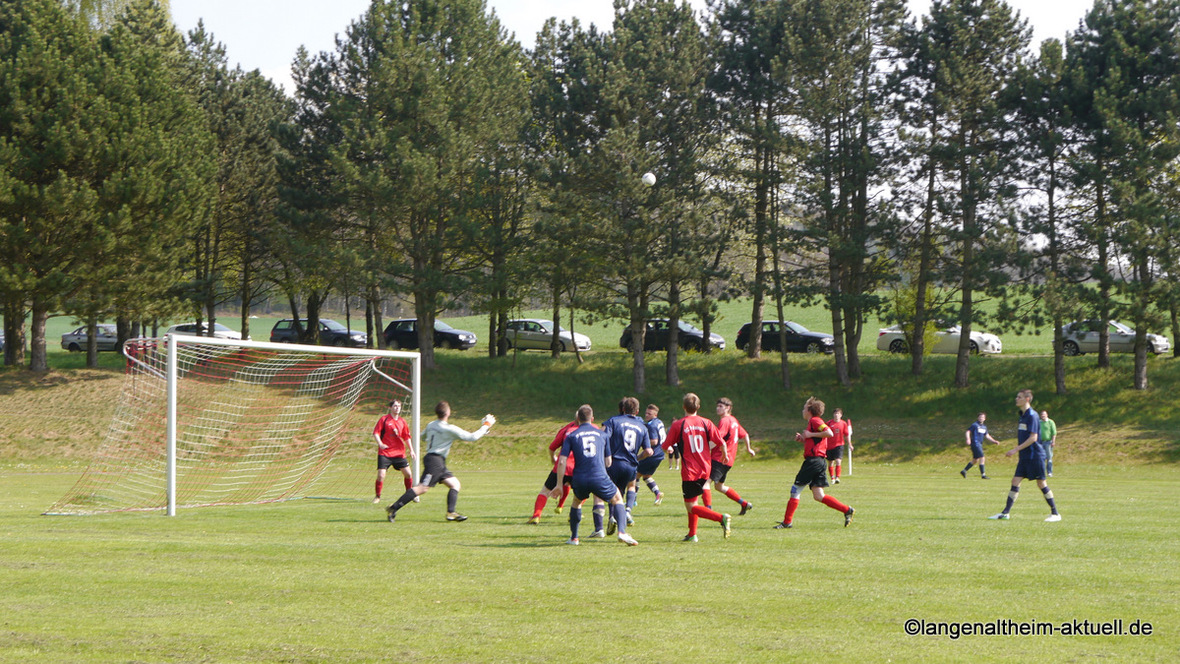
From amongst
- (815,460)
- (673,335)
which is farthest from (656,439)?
(673,335)

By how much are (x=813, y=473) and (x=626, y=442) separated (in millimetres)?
2770

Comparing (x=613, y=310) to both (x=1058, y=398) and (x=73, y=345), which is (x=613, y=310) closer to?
(x=1058, y=398)

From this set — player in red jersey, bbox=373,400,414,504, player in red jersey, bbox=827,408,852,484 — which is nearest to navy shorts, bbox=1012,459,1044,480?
player in red jersey, bbox=827,408,852,484

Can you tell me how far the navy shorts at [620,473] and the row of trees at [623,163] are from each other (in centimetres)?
2396

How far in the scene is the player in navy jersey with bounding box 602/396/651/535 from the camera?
12.4 metres

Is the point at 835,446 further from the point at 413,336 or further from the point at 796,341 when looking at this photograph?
the point at 413,336

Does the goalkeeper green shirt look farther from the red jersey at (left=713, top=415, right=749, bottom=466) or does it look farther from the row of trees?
the row of trees

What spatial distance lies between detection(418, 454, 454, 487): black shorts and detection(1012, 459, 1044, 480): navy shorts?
8388 mm

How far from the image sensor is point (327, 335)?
53969 mm

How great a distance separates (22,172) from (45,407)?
7.91 metres

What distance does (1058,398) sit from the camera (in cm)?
3619

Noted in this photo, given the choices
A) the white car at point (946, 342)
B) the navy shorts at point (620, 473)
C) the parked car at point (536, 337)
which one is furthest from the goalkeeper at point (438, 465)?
the parked car at point (536, 337)

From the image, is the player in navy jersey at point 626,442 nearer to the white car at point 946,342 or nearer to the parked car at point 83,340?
the white car at point 946,342

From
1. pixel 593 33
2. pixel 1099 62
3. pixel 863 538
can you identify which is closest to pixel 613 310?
pixel 593 33
